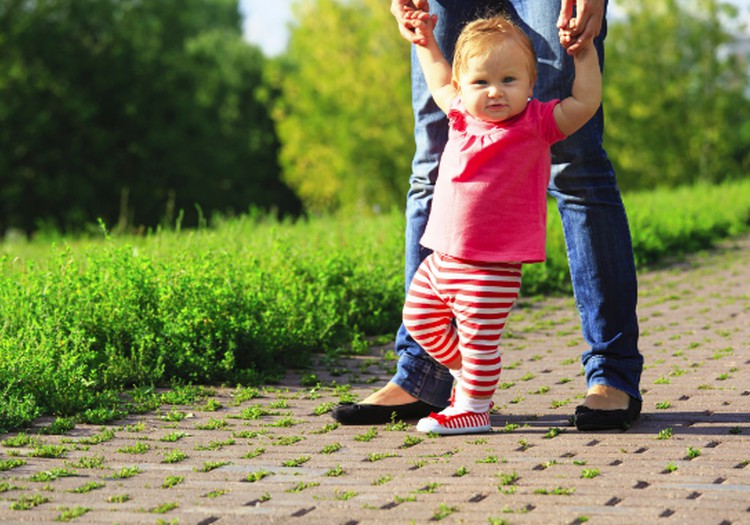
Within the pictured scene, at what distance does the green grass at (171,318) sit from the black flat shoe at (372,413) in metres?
0.71

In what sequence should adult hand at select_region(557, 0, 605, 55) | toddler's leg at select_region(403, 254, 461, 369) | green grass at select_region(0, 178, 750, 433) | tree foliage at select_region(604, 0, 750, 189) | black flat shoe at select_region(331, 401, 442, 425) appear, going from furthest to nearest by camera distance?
tree foliage at select_region(604, 0, 750, 189) < green grass at select_region(0, 178, 750, 433) < black flat shoe at select_region(331, 401, 442, 425) < toddler's leg at select_region(403, 254, 461, 369) < adult hand at select_region(557, 0, 605, 55)

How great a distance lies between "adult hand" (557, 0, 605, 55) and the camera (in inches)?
148

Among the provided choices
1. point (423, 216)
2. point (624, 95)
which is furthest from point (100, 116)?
point (423, 216)

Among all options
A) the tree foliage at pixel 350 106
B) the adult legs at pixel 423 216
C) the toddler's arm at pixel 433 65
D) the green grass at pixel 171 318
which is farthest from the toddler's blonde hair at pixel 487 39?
the tree foliage at pixel 350 106

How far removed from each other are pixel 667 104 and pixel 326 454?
134 feet

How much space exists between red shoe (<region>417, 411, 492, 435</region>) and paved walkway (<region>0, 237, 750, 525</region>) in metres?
0.05

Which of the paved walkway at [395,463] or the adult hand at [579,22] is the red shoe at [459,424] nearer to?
the paved walkway at [395,463]

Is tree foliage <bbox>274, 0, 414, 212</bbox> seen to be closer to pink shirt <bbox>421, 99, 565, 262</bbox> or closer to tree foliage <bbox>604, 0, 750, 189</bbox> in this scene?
tree foliage <bbox>604, 0, 750, 189</bbox>

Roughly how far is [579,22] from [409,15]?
24.5 inches

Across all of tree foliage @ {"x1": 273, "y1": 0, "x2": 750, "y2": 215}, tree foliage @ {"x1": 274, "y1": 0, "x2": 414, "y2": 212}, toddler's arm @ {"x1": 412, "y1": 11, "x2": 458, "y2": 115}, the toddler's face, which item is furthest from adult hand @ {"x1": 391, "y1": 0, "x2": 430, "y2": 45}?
tree foliage @ {"x1": 274, "y1": 0, "x2": 414, "y2": 212}

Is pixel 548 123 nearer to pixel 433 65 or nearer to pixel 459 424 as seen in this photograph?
pixel 433 65

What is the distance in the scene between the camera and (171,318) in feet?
17.6

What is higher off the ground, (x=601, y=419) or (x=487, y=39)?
(x=487, y=39)

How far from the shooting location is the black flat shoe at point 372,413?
416 cm
